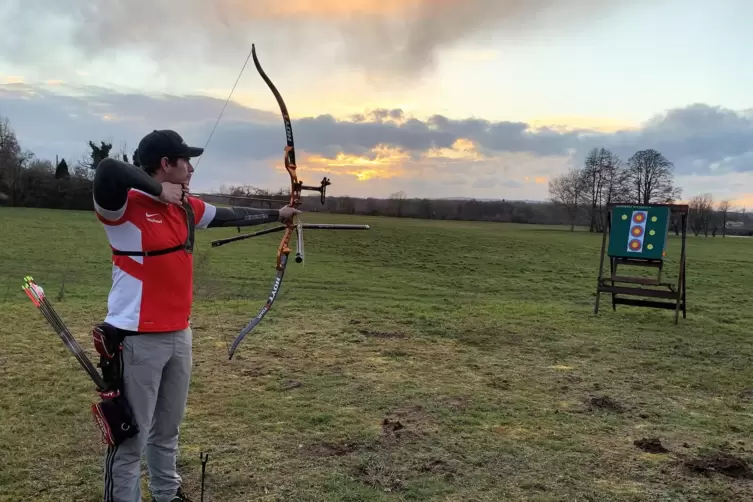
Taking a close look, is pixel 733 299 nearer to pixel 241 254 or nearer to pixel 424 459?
pixel 424 459

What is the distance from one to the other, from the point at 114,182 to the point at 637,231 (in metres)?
9.80

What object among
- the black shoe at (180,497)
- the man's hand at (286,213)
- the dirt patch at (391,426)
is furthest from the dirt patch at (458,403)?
the black shoe at (180,497)

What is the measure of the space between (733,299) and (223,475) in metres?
13.9

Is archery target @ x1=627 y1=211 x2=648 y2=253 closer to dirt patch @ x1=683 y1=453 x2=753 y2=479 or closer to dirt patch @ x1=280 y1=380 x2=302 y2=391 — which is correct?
dirt patch @ x1=683 y1=453 x2=753 y2=479

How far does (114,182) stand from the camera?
2.43 metres

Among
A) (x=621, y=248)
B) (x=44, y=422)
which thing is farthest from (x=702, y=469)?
(x=621, y=248)

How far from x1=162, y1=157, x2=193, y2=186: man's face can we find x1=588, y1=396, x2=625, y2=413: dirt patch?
3.99m

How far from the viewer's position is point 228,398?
4898mm

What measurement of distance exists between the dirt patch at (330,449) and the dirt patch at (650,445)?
2118 mm

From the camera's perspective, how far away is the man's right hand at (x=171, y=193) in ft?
8.59

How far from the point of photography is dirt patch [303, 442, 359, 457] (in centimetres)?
383

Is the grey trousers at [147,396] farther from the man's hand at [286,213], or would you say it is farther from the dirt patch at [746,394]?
the dirt patch at [746,394]

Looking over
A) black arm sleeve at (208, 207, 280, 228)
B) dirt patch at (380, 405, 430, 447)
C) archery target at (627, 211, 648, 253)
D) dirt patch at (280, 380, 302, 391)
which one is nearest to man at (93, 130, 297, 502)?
black arm sleeve at (208, 207, 280, 228)

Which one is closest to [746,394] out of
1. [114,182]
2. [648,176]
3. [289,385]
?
[289,385]
